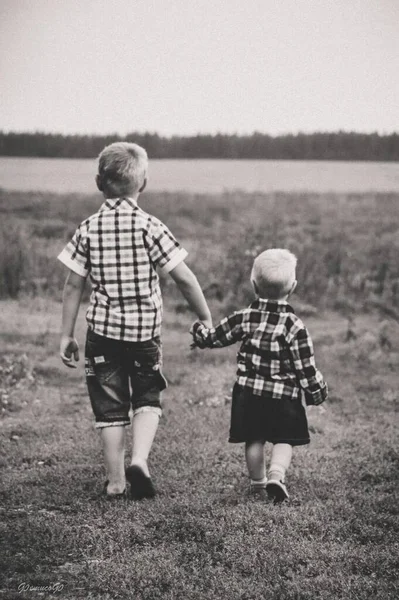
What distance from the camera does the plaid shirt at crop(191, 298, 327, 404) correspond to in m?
A: 3.88

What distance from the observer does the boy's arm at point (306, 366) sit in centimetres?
388

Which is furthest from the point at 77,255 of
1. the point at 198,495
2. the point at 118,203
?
the point at 198,495

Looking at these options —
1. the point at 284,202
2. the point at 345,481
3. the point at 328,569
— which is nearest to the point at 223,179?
the point at 284,202

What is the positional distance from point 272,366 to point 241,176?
12.9 meters

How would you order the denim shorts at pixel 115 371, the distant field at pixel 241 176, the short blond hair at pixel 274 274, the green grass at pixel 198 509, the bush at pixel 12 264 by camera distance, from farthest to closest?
the distant field at pixel 241 176 → the bush at pixel 12 264 → the denim shorts at pixel 115 371 → the short blond hair at pixel 274 274 → the green grass at pixel 198 509

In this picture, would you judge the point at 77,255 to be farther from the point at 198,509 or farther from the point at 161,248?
the point at 198,509

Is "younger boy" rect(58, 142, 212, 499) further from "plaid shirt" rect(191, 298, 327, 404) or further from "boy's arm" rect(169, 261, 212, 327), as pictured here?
"plaid shirt" rect(191, 298, 327, 404)

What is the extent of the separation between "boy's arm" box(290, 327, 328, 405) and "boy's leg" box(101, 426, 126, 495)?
106 centimetres

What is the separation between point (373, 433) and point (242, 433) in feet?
6.30

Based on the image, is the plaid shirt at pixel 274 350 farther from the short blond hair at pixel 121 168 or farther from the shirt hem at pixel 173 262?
the short blond hair at pixel 121 168

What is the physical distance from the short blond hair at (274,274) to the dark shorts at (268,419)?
0.58 metres

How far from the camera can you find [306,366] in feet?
12.7

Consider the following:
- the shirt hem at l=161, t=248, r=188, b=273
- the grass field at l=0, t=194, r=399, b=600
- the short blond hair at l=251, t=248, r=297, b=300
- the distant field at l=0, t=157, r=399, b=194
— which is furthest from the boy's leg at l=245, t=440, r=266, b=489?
the distant field at l=0, t=157, r=399, b=194

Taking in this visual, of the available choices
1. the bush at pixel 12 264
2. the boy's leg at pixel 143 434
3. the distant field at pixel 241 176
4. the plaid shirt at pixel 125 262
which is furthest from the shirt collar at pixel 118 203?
the distant field at pixel 241 176
